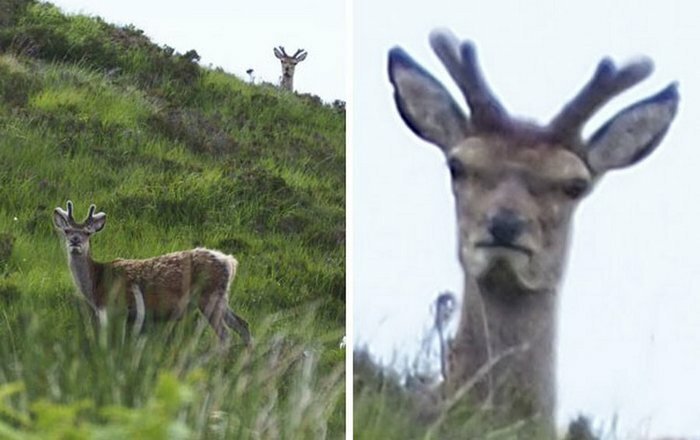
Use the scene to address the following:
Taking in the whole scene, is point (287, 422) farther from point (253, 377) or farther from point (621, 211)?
point (621, 211)

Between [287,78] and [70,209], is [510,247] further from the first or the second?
[287,78]

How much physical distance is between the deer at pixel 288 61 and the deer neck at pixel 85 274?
5.77ft

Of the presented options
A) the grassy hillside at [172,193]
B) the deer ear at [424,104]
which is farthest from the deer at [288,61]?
the deer ear at [424,104]

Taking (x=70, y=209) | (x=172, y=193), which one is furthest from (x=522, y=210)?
(x=172, y=193)

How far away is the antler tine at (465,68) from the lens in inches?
195

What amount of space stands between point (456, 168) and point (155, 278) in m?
2.41

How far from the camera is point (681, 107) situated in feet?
15.7

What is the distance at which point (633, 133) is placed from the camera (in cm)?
482

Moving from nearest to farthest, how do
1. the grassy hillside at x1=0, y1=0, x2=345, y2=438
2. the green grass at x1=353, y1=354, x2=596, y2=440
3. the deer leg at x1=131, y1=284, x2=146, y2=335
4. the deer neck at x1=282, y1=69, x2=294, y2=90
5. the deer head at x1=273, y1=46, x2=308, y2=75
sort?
the green grass at x1=353, y1=354, x2=596, y2=440 → the deer leg at x1=131, y1=284, x2=146, y2=335 → the grassy hillside at x1=0, y1=0, x2=345, y2=438 → the deer head at x1=273, y1=46, x2=308, y2=75 → the deer neck at x1=282, y1=69, x2=294, y2=90

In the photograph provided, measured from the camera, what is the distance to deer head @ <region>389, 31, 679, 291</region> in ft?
15.7

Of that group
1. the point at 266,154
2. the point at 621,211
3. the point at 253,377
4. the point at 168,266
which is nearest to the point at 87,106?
the point at 266,154

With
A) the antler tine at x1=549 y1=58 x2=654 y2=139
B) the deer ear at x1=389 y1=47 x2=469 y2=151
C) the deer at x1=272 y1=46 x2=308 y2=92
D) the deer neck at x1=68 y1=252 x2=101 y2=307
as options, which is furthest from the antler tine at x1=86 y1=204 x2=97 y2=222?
the antler tine at x1=549 y1=58 x2=654 y2=139

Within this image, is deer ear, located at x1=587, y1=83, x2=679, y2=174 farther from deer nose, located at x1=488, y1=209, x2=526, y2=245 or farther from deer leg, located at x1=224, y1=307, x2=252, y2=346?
deer leg, located at x1=224, y1=307, x2=252, y2=346

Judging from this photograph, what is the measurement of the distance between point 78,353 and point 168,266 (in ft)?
7.39
